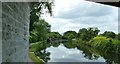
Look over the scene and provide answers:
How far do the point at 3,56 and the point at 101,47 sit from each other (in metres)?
36.9

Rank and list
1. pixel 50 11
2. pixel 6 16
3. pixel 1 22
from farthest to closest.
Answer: pixel 50 11 → pixel 6 16 → pixel 1 22

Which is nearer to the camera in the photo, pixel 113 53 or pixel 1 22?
pixel 1 22

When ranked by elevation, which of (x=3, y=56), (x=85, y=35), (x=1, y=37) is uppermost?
(x=1, y=37)

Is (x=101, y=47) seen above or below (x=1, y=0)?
below

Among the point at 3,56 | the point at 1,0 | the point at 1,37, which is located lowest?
the point at 3,56

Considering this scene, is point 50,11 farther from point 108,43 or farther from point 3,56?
point 108,43

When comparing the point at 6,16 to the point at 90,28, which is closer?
the point at 6,16

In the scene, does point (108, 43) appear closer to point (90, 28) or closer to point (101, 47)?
point (101, 47)

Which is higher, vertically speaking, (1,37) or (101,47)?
(1,37)

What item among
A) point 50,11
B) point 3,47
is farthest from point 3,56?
point 50,11

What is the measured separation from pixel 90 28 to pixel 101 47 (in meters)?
26.6

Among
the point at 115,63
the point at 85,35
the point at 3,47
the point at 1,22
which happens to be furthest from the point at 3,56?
the point at 85,35

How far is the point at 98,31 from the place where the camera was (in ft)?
210

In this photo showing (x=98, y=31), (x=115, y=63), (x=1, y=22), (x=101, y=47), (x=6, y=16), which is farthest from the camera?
(x=98, y=31)
